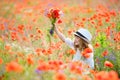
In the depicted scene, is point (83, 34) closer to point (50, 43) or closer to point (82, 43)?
point (82, 43)

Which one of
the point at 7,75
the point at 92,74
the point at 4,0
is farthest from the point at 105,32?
the point at 4,0

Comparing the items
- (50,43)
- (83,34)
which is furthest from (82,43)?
(50,43)

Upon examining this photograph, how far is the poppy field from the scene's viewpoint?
3.40m

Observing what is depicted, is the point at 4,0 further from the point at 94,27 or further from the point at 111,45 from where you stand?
the point at 111,45

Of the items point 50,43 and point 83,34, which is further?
point 50,43

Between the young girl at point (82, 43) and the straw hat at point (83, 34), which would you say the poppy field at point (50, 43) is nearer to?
the young girl at point (82, 43)

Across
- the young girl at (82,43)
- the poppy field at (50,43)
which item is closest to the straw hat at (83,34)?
the young girl at (82,43)

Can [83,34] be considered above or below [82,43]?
above

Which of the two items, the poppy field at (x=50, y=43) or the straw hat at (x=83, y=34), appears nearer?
the poppy field at (x=50, y=43)

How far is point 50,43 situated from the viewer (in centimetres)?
529

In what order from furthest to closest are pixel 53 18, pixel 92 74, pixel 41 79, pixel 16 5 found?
pixel 16 5 < pixel 53 18 < pixel 92 74 < pixel 41 79

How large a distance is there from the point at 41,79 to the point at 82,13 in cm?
569

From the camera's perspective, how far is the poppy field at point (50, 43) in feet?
11.1

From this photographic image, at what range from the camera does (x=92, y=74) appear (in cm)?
419
